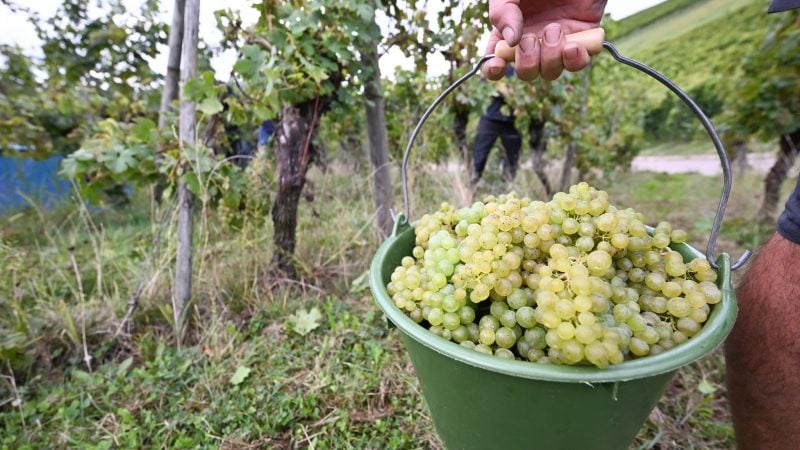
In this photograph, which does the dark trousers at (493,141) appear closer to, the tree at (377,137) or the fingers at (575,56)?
the tree at (377,137)

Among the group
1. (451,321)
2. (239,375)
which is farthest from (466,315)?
(239,375)

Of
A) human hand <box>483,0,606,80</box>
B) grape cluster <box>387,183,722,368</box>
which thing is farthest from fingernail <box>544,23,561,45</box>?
grape cluster <box>387,183,722,368</box>

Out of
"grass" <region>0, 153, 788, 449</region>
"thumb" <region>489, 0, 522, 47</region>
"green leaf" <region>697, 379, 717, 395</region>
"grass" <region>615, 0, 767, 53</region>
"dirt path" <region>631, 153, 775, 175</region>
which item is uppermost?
"grass" <region>615, 0, 767, 53</region>

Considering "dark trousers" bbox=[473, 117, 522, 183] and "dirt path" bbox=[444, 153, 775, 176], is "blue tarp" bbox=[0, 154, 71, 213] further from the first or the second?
"dirt path" bbox=[444, 153, 775, 176]

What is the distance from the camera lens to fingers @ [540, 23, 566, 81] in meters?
0.88

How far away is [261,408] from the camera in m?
1.58

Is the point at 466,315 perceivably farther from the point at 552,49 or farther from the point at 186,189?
the point at 186,189

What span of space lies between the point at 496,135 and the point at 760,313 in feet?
11.6

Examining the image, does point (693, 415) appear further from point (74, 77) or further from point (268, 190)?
point (74, 77)

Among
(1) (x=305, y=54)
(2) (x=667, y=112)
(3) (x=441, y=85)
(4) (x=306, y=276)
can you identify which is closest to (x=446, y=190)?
(3) (x=441, y=85)

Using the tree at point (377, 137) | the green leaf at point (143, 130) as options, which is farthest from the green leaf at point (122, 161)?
the tree at point (377, 137)

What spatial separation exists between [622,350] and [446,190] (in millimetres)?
2779

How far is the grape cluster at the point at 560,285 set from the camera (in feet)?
2.26

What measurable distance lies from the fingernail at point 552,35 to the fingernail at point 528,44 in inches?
1.3
